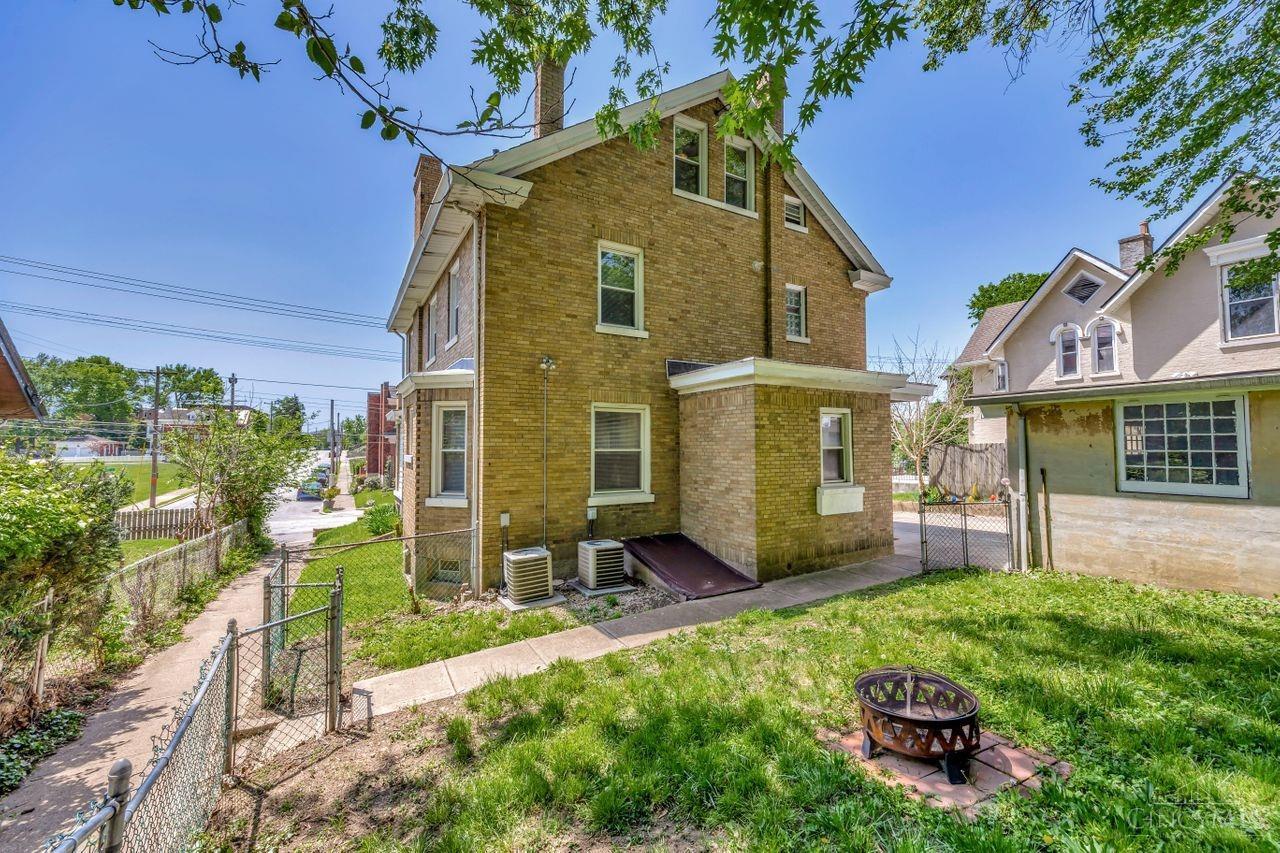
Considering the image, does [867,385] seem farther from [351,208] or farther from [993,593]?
[351,208]

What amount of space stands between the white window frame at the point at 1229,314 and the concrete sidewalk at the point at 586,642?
43.1 ft

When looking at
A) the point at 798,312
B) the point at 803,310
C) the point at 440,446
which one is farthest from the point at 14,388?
the point at 803,310

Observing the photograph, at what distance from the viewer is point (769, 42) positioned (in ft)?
13.6

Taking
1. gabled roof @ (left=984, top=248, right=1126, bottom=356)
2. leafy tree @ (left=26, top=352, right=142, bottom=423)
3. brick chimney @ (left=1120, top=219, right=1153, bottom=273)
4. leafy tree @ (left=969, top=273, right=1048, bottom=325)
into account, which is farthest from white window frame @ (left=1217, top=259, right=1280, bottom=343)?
leafy tree @ (left=26, top=352, right=142, bottom=423)

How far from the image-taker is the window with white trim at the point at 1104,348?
686 inches

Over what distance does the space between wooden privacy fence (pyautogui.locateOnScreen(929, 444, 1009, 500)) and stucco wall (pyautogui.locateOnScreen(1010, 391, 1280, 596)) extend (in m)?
13.2

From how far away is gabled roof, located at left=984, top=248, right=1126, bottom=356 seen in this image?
17.6m

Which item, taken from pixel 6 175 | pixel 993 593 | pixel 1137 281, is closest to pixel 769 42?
pixel 993 593

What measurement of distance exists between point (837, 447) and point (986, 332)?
73.2 ft

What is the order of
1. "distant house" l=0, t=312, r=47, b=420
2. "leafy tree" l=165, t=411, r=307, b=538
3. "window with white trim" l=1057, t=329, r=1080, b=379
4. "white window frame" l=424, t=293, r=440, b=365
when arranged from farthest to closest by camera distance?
1. "window with white trim" l=1057, t=329, r=1080, b=379
2. "leafy tree" l=165, t=411, r=307, b=538
3. "white window frame" l=424, t=293, r=440, b=365
4. "distant house" l=0, t=312, r=47, b=420

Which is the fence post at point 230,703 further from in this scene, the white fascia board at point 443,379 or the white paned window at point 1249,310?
the white paned window at point 1249,310

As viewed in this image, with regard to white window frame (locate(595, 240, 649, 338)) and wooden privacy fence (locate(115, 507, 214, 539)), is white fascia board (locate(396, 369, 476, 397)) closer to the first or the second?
white window frame (locate(595, 240, 649, 338))

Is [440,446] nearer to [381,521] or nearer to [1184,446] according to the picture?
[381,521]

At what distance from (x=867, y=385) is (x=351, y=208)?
1636cm
